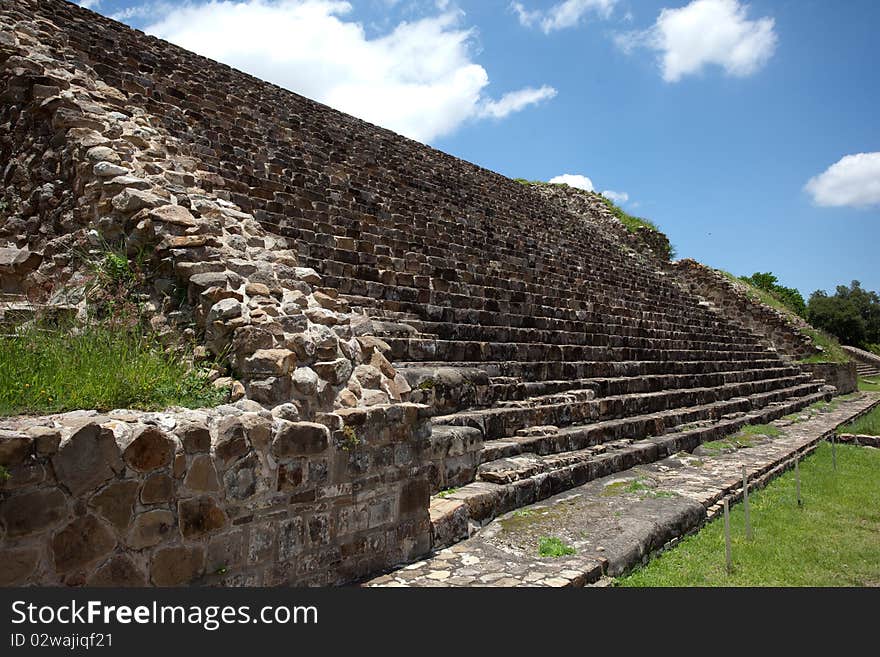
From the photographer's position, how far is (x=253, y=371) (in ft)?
12.5

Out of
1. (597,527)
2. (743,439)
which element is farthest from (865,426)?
(597,527)

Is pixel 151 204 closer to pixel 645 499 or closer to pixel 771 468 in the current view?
pixel 645 499

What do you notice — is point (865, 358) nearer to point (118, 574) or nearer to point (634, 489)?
point (634, 489)

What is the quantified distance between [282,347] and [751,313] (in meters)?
19.9

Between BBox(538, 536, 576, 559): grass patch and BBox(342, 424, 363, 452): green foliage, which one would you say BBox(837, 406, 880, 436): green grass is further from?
BBox(342, 424, 363, 452): green foliage

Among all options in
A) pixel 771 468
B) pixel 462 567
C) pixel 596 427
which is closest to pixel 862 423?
pixel 771 468

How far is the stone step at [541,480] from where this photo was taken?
15.9ft

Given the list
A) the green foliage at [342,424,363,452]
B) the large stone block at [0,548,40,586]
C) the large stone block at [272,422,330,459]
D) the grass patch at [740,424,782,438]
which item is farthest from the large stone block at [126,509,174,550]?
the grass patch at [740,424,782,438]

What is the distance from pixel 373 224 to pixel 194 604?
24.8 ft

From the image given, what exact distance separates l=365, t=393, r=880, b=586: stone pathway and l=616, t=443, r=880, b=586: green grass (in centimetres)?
18

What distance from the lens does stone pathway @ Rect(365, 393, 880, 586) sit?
4.12 metres

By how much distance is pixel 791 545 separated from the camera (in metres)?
5.41

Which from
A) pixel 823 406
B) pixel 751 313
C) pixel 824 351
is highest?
pixel 751 313

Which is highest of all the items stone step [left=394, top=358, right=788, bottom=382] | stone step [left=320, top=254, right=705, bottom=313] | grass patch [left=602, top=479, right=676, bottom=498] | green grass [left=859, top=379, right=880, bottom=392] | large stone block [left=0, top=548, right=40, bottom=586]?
stone step [left=320, top=254, right=705, bottom=313]
